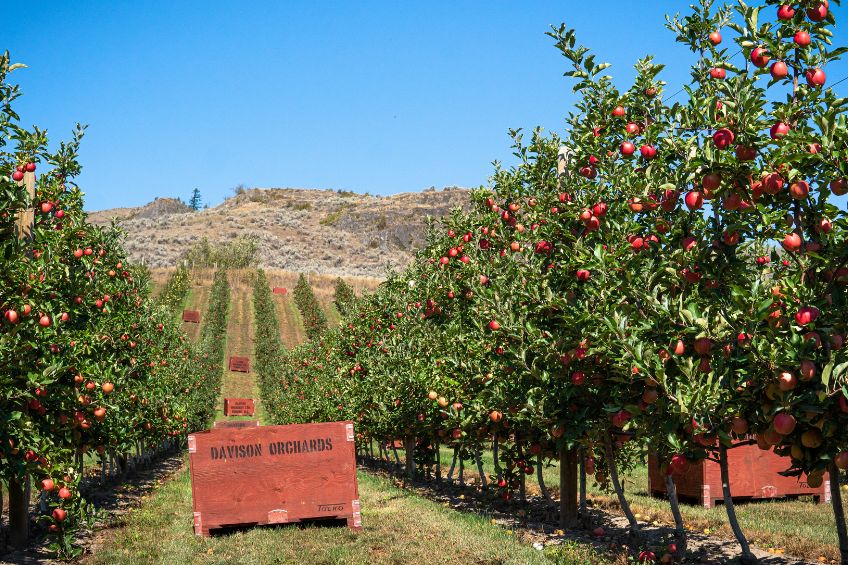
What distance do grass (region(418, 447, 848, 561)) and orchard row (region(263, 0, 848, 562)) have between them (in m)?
1.46

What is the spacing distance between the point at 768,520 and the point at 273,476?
24.3 feet

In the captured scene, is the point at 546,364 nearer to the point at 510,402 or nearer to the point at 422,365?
the point at 510,402

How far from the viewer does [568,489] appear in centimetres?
1034

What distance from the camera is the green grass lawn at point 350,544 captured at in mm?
7855

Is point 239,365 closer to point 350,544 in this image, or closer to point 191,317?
point 191,317

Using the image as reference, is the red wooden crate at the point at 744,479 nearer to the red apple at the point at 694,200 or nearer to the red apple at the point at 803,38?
the red apple at the point at 694,200

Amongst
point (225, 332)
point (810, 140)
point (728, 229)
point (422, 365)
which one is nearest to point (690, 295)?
point (728, 229)

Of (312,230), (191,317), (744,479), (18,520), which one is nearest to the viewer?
(18,520)

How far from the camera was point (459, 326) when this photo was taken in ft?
40.7

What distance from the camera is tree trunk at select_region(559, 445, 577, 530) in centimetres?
1023

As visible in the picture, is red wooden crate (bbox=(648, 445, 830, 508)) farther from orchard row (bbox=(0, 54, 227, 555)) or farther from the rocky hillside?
the rocky hillside

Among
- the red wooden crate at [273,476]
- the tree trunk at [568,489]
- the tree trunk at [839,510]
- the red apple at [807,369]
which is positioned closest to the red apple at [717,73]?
the red apple at [807,369]

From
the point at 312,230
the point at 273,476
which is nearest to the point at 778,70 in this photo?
the point at 273,476

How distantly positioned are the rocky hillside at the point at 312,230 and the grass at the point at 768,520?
110m
